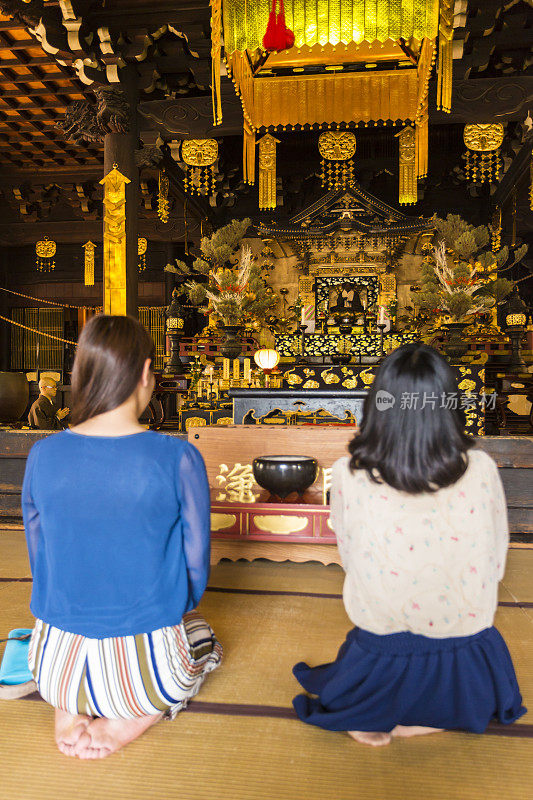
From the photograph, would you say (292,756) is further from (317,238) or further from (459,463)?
(317,238)

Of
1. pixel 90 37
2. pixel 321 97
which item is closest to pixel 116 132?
pixel 90 37

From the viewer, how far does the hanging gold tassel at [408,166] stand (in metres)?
6.51

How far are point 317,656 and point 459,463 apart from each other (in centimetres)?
78

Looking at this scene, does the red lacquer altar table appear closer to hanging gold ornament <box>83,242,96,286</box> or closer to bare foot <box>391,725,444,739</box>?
bare foot <box>391,725,444,739</box>

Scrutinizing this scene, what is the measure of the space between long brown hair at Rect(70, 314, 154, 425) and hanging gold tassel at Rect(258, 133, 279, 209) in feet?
18.3

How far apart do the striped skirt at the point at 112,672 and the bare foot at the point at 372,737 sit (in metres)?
0.37

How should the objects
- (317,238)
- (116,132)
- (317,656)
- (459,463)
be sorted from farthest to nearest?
(317,238) → (116,132) → (317,656) → (459,463)

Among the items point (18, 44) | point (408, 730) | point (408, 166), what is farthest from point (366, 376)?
point (18, 44)

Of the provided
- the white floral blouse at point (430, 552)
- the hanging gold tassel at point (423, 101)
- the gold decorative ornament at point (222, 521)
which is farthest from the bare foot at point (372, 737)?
the hanging gold tassel at point (423, 101)

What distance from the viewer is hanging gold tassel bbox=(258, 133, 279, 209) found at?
6297 mm

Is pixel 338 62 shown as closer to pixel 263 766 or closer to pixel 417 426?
pixel 417 426

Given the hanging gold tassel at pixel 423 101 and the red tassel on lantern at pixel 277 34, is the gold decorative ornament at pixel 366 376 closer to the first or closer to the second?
the hanging gold tassel at pixel 423 101

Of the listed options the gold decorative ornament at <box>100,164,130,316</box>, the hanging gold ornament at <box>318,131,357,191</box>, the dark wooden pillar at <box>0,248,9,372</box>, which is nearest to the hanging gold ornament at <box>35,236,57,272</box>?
the dark wooden pillar at <box>0,248,9,372</box>

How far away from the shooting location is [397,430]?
104 cm
